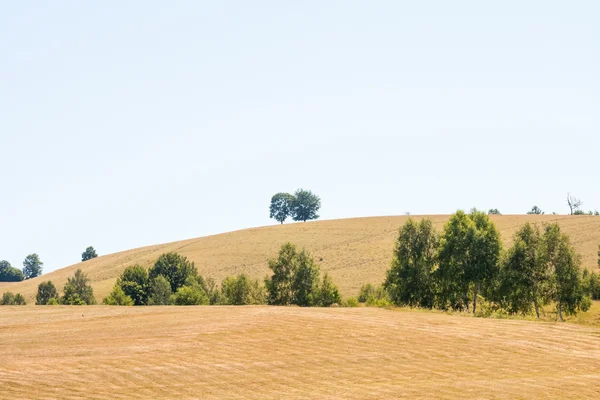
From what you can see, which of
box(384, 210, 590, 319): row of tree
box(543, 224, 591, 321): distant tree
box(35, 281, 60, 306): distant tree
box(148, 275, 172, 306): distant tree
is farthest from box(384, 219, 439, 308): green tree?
box(35, 281, 60, 306): distant tree

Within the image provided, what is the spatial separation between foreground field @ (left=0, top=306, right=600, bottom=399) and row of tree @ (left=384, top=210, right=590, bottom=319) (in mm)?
25566

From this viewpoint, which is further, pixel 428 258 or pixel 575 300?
pixel 428 258

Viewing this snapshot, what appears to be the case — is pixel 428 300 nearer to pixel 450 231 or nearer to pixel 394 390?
pixel 450 231

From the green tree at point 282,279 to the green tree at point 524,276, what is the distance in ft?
93.5

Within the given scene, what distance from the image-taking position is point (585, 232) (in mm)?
136625

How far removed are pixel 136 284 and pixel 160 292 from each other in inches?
364

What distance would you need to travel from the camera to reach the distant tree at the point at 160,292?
116m

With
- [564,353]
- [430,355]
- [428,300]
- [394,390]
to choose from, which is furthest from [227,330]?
[428,300]

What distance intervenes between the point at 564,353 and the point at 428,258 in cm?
4466

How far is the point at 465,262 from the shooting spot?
82750 mm

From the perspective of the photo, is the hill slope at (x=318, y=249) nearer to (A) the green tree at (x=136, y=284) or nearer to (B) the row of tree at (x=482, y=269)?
(A) the green tree at (x=136, y=284)

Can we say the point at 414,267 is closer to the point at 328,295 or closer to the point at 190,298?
the point at 328,295

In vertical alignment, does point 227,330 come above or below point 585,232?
below

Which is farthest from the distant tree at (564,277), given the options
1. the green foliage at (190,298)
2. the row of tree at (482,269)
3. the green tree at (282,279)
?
the green foliage at (190,298)
